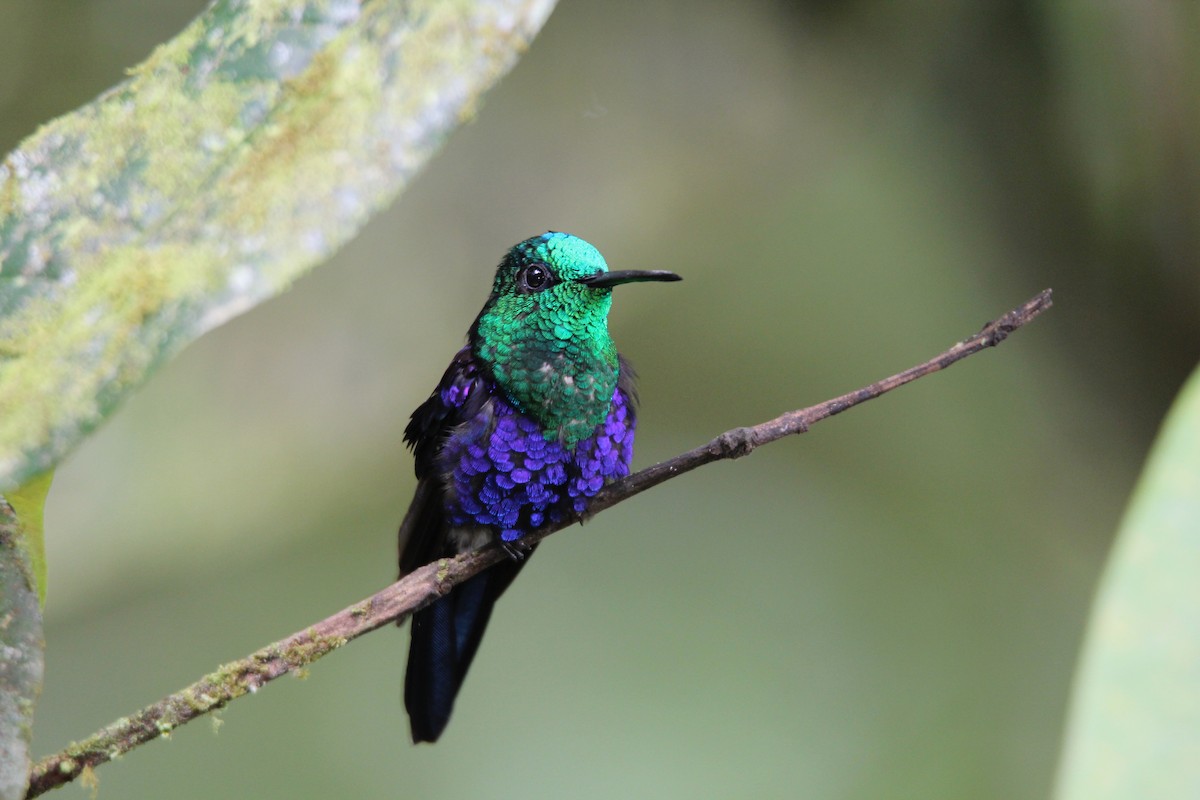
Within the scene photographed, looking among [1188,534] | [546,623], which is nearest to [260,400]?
[546,623]

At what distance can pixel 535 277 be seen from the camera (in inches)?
45.1

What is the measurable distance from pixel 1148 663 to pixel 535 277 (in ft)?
2.29

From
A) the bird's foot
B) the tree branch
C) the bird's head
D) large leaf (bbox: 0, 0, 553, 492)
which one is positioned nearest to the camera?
large leaf (bbox: 0, 0, 553, 492)

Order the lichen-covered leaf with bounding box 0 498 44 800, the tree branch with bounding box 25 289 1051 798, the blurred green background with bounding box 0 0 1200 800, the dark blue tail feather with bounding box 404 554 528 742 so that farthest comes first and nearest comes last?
the blurred green background with bounding box 0 0 1200 800 < the dark blue tail feather with bounding box 404 554 528 742 < the tree branch with bounding box 25 289 1051 798 < the lichen-covered leaf with bounding box 0 498 44 800

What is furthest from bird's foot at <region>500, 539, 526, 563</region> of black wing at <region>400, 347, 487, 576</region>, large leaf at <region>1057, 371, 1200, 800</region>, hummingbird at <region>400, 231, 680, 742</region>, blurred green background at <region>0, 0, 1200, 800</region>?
blurred green background at <region>0, 0, 1200, 800</region>

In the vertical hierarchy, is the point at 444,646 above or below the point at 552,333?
below

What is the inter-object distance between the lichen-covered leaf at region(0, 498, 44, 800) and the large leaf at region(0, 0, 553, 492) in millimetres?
262

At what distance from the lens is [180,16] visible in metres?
2.89

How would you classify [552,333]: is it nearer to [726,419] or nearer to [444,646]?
[444,646]

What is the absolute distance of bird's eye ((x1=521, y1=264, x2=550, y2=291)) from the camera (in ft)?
3.73

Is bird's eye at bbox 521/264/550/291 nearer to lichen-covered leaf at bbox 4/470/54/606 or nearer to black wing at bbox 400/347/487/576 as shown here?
black wing at bbox 400/347/487/576

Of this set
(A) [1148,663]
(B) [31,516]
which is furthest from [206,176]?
(A) [1148,663]

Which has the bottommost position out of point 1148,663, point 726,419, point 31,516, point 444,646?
point 1148,663

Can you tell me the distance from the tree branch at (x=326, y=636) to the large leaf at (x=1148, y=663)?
22 centimetres
